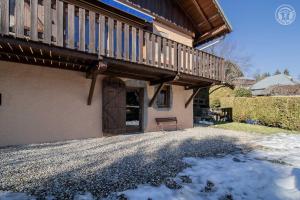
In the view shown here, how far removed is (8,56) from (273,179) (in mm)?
8431

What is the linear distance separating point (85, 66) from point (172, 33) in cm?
646

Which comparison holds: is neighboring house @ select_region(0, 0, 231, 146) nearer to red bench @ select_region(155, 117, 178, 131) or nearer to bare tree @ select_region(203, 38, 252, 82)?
red bench @ select_region(155, 117, 178, 131)

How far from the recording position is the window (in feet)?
40.6

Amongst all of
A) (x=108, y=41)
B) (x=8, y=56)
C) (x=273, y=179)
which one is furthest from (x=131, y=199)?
(x=8, y=56)

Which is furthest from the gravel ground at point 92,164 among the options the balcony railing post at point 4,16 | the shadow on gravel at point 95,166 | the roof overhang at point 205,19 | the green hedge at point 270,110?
the green hedge at point 270,110

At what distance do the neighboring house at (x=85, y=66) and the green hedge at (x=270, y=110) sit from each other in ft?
18.6

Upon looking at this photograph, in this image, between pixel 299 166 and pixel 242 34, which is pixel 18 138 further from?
pixel 242 34

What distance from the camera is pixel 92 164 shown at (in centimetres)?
544

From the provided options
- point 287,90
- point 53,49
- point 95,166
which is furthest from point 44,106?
point 287,90

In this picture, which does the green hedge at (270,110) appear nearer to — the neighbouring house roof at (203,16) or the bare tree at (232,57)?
the neighbouring house roof at (203,16)

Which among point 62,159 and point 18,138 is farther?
point 18,138

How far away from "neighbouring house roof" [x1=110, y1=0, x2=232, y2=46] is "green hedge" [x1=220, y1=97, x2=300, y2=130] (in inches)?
254

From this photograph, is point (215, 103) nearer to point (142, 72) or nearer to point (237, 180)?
point (142, 72)

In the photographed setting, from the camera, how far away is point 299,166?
600 cm
